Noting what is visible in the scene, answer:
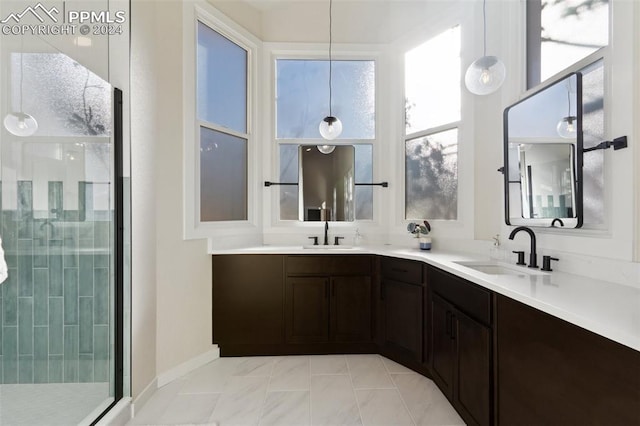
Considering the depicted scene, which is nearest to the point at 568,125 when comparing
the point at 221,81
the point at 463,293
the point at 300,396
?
the point at 463,293

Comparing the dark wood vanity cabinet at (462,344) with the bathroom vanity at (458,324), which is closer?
the bathroom vanity at (458,324)

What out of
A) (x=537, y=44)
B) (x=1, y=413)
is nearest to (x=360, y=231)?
(x=537, y=44)

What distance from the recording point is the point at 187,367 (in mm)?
2314

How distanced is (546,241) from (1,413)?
3.02 meters

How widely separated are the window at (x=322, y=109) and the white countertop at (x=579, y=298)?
1723 millimetres

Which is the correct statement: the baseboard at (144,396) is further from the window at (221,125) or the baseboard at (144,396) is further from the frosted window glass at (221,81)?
the frosted window glass at (221,81)

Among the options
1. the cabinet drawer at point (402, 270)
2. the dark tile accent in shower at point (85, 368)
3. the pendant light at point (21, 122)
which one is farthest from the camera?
the cabinet drawer at point (402, 270)

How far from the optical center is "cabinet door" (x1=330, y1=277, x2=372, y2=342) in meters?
2.56

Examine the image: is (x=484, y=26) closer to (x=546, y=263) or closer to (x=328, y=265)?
(x=546, y=263)

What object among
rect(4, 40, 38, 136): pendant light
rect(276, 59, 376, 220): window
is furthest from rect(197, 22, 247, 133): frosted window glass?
rect(4, 40, 38, 136): pendant light

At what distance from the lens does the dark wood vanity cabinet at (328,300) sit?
2.56m

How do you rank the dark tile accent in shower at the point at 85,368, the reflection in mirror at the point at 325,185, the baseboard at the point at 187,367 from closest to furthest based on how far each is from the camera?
the dark tile accent in shower at the point at 85,368
the baseboard at the point at 187,367
the reflection in mirror at the point at 325,185

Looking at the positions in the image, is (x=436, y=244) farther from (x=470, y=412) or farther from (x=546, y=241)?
(x=470, y=412)

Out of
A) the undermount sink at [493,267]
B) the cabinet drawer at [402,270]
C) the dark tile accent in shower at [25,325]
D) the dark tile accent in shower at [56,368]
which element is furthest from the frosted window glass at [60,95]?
the undermount sink at [493,267]
